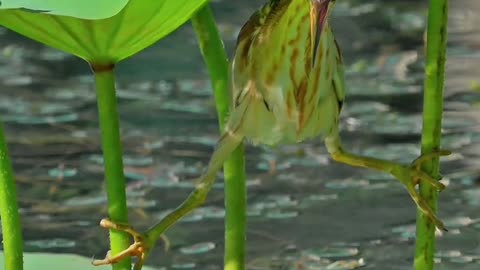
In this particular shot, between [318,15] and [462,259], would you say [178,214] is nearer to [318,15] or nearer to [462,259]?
[318,15]

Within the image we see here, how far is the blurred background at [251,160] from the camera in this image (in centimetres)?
200

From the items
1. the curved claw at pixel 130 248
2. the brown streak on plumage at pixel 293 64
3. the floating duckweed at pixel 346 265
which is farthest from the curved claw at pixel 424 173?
the floating duckweed at pixel 346 265

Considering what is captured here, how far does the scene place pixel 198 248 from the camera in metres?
1.98

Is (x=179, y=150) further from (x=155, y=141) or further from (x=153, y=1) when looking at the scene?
(x=153, y=1)

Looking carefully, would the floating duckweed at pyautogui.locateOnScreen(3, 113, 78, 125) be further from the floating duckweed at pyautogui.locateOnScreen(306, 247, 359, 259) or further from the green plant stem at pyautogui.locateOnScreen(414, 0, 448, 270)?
the green plant stem at pyautogui.locateOnScreen(414, 0, 448, 270)

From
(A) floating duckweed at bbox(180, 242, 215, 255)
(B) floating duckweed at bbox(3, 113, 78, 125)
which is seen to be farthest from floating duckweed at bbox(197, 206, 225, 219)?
(B) floating duckweed at bbox(3, 113, 78, 125)

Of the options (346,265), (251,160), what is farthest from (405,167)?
(251,160)

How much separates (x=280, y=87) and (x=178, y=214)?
0.17m

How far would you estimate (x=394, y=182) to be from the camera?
2.24 meters

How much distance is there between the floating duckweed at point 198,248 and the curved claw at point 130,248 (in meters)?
1.04

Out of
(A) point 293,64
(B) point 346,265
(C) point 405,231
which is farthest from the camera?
(C) point 405,231

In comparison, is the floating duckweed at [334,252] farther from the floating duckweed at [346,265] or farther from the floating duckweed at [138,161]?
the floating duckweed at [138,161]

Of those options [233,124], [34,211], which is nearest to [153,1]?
[233,124]

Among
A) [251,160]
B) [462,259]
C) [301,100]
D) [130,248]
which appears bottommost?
[462,259]
